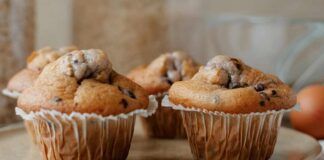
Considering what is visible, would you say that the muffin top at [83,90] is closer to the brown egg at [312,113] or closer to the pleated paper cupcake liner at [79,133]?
the pleated paper cupcake liner at [79,133]

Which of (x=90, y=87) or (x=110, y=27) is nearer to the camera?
(x=90, y=87)

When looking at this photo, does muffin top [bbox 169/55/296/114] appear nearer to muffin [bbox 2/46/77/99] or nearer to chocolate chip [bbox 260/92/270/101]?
chocolate chip [bbox 260/92/270/101]

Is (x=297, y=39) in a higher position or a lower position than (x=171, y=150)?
higher

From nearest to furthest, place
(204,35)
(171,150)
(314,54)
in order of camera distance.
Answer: (171,150), (314,54), (204,35)

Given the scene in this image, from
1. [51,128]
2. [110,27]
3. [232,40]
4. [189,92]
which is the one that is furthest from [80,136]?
[232,40]

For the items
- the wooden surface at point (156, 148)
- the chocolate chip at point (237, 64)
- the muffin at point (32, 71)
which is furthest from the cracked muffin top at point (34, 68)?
the chocolate chip at point (237, 64)

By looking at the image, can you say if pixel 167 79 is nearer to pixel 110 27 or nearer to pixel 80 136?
pixel 80 136

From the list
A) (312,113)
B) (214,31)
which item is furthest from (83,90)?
(214,31)
